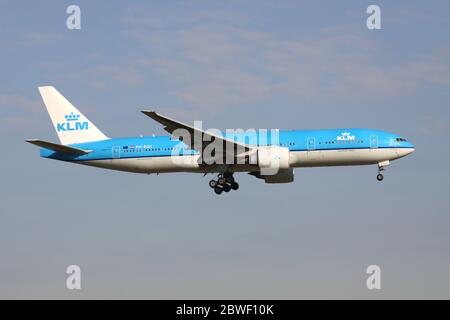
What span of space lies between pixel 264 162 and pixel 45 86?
62.5ft

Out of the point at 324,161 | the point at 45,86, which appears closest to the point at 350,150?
the point at 324,161

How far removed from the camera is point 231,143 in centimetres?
5550

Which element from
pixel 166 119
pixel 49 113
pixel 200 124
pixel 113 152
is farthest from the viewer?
pixel 49 113

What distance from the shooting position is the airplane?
183ft

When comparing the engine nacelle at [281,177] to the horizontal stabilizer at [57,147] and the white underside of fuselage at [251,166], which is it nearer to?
the white underside of fuselage at [251,166]

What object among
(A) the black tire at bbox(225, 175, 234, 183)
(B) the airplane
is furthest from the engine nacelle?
(A) the black tire at bbox(225, 175, 234, 183)

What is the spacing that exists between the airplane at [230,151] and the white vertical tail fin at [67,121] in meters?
0.15

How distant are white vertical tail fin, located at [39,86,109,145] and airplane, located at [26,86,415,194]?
15cm

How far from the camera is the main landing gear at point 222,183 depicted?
58.6 meters

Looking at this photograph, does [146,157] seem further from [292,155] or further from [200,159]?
[292,155]

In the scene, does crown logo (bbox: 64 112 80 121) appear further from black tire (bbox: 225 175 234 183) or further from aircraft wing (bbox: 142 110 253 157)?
black tire (bbox: 225 175 234 183)

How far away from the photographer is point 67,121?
62.7 m

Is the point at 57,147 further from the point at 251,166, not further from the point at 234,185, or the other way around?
the point at 251,166

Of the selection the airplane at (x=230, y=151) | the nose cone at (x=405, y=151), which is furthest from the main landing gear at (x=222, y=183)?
the nose cone at (x=405, y=151)
